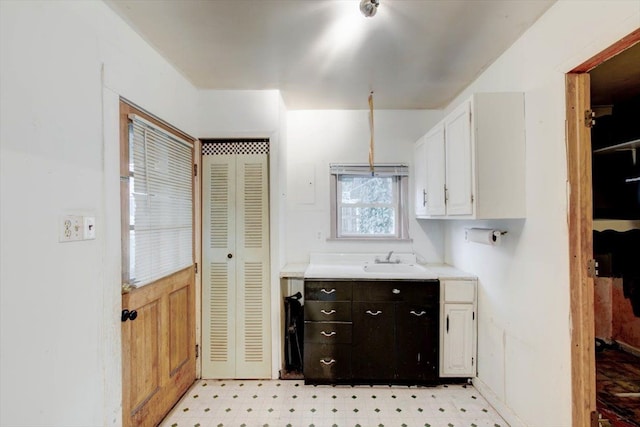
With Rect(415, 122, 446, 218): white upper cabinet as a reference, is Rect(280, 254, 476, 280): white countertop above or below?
below

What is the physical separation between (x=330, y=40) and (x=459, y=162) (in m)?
1.23

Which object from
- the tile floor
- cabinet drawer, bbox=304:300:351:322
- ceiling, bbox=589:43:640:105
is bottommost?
the tile floor

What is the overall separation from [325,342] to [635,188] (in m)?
3.16

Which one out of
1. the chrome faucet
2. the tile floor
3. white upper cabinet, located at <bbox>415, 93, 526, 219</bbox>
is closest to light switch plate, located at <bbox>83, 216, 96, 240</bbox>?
the tile floor

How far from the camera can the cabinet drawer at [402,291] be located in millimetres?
2391

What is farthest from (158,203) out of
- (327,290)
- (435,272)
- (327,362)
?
(435,272)

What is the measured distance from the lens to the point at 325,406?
216cm

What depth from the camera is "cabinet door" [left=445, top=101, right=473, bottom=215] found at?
197cm

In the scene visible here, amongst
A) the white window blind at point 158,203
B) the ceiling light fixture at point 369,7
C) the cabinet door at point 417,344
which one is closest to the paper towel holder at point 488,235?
the cabinet door at point 417,344

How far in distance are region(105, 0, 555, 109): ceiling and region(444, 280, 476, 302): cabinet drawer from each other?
1.71 meters

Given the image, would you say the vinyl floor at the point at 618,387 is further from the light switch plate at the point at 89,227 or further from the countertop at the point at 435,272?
the light switch plate at the point at 89,227

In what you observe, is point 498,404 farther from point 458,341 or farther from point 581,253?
point 581,253

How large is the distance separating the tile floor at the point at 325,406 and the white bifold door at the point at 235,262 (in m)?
0.23

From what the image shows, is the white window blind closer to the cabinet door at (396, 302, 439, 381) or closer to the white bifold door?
the white bifold door
